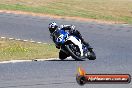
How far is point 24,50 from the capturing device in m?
21.3

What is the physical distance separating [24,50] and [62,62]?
3.14m

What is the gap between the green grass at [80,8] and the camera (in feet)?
120

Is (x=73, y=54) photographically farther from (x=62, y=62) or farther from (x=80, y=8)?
(x=80, y=8)

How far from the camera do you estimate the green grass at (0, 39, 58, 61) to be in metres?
19.6

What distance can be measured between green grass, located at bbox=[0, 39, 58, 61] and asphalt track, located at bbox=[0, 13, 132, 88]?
141 cm

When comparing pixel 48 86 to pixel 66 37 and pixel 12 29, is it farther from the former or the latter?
pixel 12 29

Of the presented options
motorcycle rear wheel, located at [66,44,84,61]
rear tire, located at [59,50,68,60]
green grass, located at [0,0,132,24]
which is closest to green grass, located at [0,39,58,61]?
rear tire, located at [59,50,68,60]

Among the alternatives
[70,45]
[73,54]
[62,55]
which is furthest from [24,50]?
[73,54]

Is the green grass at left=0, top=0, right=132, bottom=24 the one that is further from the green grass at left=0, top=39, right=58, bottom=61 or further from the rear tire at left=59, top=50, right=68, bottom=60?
the rear tire at left=59, top=50, right=68, bottom=60

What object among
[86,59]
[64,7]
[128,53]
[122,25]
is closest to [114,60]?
[86,59]

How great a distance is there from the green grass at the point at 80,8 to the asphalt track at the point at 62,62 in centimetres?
320

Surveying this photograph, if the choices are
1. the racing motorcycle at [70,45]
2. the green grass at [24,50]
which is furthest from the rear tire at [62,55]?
the green grass at [24,50]

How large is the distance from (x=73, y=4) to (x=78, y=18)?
7728 mm

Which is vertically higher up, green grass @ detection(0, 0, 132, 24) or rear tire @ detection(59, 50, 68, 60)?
rear tire @ detection(59, 50, 68, 60)
